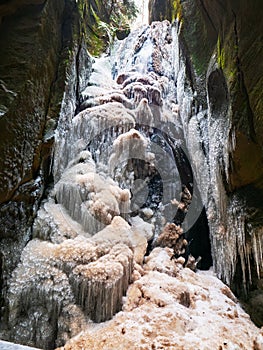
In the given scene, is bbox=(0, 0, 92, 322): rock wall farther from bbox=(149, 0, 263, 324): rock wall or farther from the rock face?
bbox=(149, 0, 263, 324): rock wall

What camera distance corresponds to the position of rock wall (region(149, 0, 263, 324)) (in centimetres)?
406

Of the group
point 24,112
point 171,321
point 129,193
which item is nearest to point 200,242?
point 129,193

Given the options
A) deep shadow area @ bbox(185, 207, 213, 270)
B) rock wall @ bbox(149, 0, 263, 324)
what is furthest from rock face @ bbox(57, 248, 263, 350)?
deep shadow area @ bbox(185, 207, 213, 270)

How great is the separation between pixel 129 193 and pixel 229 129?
234 centimetres

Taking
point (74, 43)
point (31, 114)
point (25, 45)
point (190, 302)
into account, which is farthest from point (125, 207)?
point (74, 43)

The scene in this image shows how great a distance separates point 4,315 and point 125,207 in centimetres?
279

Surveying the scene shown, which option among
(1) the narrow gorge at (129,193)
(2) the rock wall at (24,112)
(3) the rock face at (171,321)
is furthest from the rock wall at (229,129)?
(2) the rock wall at (24,112)

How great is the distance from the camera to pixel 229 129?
14.7 ft

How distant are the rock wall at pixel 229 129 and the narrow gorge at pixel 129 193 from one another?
0.08 ft

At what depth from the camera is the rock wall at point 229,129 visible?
4.06 m

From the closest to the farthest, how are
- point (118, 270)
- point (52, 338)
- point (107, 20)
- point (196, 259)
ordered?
point (52, 338)
point (118, 270)
point (196, 259)
point (107, 20)

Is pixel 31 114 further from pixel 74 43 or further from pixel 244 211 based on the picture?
pixel 244 211

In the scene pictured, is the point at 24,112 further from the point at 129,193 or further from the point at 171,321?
the point at 171,321

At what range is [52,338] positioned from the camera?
357 cm
